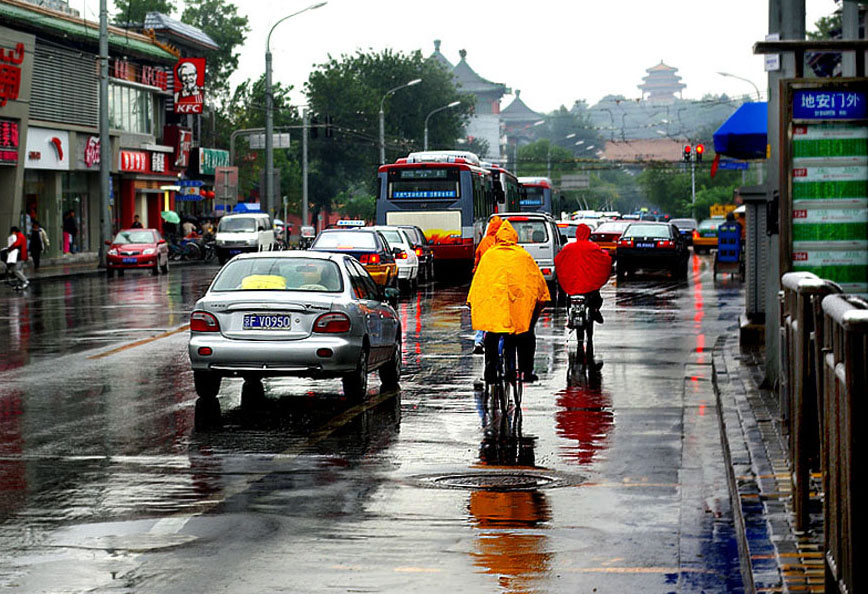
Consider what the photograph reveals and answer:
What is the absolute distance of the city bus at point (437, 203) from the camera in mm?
45438

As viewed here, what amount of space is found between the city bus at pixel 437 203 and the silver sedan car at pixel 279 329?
3045cm

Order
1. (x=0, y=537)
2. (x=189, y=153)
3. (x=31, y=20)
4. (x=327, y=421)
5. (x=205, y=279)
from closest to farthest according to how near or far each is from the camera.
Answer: (x=0, y=537)
(x=327, y=421)
(x=205, y=279)
(x=31, y=20)
(x=189, y=153)

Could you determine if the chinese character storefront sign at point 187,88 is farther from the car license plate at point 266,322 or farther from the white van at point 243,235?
the car license plate at point 266,322

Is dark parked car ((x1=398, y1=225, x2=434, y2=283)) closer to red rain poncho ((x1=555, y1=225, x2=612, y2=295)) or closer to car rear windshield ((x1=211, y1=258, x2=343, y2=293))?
red rain poncho ((x1=555, y1=225, x2=612, y2=295))

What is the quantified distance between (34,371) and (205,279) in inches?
1013

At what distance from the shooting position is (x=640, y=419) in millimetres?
13383

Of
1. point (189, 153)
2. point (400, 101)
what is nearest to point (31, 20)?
point (189, 153)

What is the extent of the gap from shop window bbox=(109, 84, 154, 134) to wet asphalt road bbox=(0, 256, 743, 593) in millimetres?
46075

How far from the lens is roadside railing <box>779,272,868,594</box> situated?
180 inches

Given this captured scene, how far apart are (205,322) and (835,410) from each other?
9656 mm

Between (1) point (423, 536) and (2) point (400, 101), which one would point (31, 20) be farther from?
(2) point (400, 101)

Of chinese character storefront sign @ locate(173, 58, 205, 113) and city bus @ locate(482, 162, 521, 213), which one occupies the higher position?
chinese character storefront sign @ locate(173, 58, 205, 113)

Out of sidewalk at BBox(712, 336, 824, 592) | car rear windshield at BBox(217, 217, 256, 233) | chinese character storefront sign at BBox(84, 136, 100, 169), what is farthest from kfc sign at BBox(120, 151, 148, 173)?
sidewalk at BBox(712, 336, 824, 592)

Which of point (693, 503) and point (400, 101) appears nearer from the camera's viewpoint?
point (693, 503)
